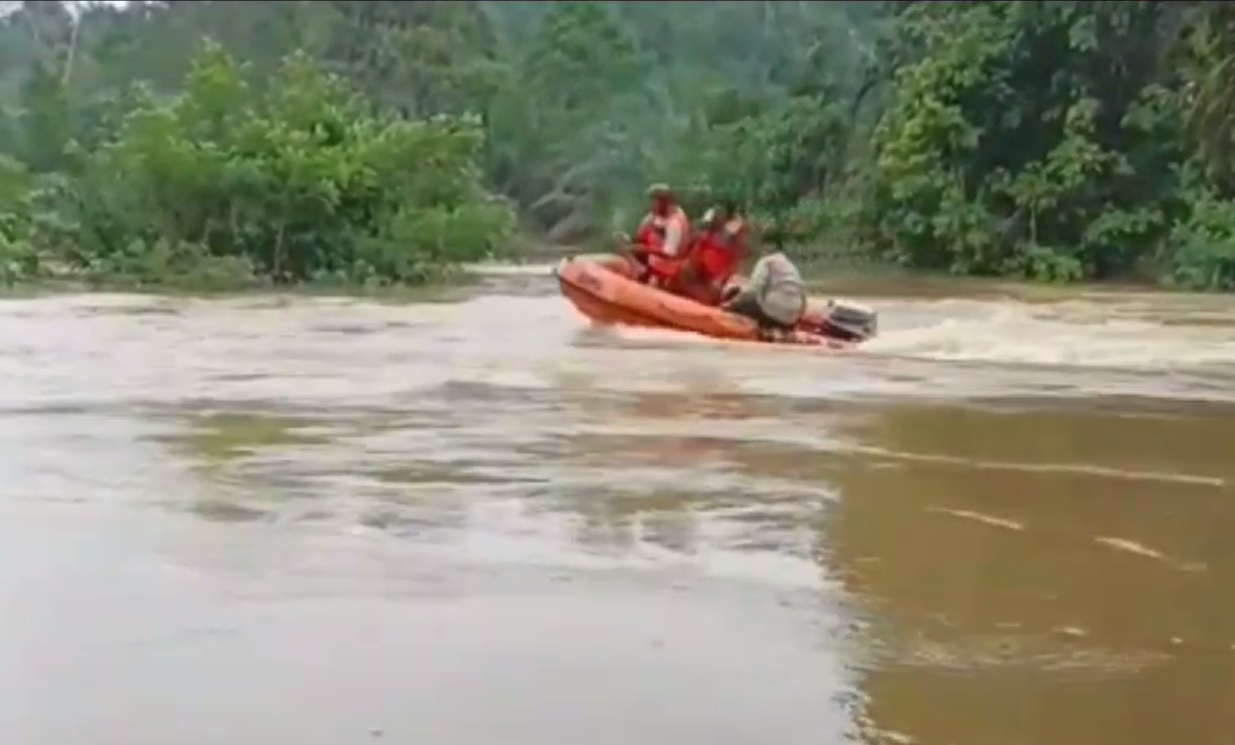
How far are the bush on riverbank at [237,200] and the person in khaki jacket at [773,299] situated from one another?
35.2 feet

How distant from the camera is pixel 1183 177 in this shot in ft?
92.7

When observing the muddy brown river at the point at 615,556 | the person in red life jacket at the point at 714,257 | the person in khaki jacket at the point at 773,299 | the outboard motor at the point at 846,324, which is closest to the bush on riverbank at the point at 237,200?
the person in red life jacket at the point at 714,257

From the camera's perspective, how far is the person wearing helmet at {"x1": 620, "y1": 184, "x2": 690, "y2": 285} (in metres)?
17.6

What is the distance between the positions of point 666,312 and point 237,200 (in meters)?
11.0

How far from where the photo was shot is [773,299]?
51.4 ft

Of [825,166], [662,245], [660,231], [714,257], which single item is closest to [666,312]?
[714,257]

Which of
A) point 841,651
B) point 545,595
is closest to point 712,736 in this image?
point 841,651

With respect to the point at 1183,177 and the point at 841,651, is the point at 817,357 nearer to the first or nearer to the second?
the point at 841,651

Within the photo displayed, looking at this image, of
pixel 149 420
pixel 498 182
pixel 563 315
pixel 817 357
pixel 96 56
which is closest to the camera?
pixel 149 420

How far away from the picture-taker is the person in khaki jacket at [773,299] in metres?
15.7

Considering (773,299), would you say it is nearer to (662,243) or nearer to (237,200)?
(662,243)

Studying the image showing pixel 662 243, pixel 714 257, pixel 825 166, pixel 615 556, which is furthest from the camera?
pixel 825 166

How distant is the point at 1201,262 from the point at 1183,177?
297cm

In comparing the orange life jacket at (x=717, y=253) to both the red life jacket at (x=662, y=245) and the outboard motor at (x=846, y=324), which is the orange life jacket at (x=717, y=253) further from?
the outboard motor at (x=846, y=324)
